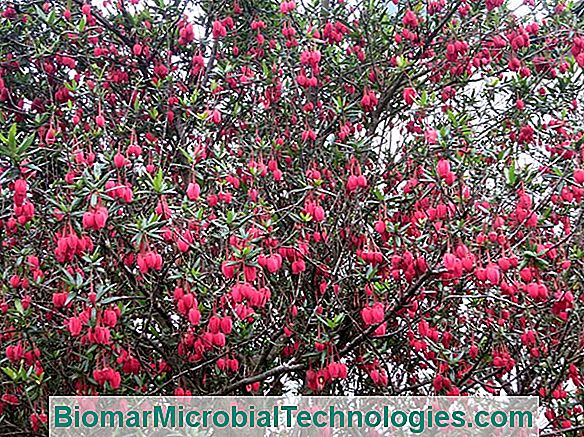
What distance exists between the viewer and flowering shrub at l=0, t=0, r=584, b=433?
123 inches

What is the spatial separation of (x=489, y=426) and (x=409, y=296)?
4.09ft

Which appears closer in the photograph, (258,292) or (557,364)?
(258,292)

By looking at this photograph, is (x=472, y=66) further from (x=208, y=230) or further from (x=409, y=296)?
(x=208, y=230)

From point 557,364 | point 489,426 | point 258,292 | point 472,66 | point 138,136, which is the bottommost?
point 489,426

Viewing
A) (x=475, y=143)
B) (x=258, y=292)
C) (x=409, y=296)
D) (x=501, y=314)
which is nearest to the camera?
(x=258, y=292)

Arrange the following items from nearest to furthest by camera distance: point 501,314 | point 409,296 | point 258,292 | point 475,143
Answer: point 258,292 < point 409,296 < point 475,143 < point 501,314

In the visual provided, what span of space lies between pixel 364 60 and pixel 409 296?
4.78ft

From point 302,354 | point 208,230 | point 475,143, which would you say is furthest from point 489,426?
point 208,230

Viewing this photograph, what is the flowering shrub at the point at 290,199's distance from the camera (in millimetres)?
3113

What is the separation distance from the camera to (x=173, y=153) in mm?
3986

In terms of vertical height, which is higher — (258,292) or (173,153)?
(173,153)

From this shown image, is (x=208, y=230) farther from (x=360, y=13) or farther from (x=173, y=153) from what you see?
(x=360, y=13)

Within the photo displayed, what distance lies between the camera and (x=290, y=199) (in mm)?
3789

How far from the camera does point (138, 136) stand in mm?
3951
